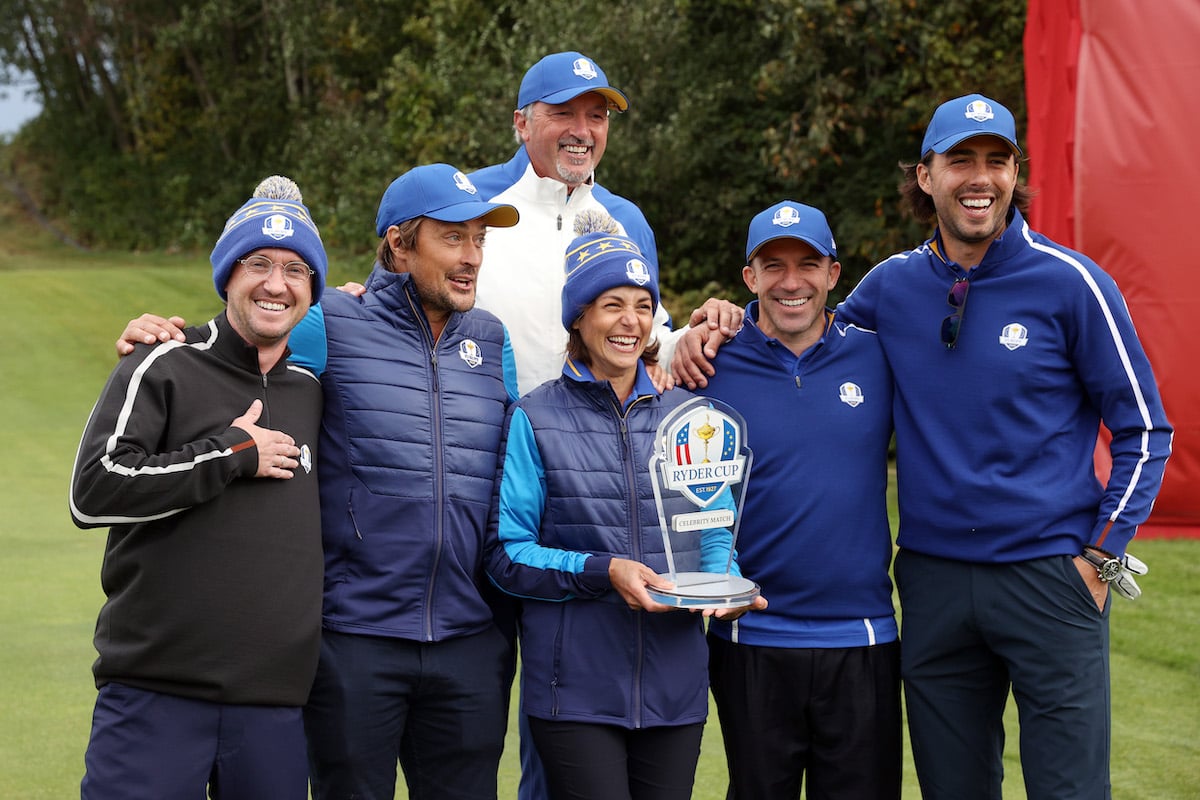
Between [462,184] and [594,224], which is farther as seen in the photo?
[594,224]

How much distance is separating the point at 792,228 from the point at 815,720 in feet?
4.35

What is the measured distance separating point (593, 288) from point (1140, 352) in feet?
4.75

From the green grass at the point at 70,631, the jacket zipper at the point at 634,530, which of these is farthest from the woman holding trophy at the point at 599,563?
the green grass at the point at 70,631

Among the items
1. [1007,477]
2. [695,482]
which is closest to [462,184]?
[695,482]

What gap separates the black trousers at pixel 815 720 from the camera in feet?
11.7

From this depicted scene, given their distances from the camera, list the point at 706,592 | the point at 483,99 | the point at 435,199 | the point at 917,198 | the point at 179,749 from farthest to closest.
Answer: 1. the point at 483,99
2. the point at 917,198
3. the point at 435,199
4. the point at 706,592
5. the point at 179,749

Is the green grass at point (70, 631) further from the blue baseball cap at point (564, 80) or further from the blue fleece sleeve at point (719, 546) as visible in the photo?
the blue baseball cap at point (564, 80)

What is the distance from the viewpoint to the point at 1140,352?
11.5ft

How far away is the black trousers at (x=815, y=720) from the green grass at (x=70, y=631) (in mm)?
1589

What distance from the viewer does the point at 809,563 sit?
358 cm

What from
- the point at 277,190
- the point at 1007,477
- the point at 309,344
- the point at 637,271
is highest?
the point at 277,190

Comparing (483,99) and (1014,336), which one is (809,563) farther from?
(483,99)

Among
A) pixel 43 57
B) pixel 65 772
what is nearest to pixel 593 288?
pixel 65 772

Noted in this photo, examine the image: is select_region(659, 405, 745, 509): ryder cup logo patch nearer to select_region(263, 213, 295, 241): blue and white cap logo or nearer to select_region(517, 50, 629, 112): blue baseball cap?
select_region(263, 213, 295, 241): blue and white cap logo
